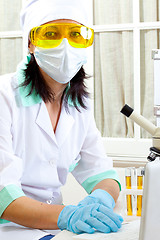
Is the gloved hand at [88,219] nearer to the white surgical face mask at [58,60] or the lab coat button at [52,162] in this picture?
the lab coat button at [52,162]

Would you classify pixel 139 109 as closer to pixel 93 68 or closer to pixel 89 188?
pixel 93 68

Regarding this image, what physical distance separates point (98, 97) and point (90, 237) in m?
1.59

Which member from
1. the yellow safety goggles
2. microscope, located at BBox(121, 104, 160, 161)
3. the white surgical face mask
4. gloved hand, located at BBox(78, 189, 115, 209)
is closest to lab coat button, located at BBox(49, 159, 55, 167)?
gloved hand, located at BBox(78, 189, 115, 209)

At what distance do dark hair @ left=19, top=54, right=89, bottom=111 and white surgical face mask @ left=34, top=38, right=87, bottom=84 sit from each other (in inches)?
1.5

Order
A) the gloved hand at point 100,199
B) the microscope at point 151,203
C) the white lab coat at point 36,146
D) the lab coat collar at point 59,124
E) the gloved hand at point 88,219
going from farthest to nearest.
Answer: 1. the lab coat collar at point 59,124
2. the white lab coat at point 36,146
3. the gloved hand at point 100,199
4. the gloved hand at point 88,219
5. the microscope at point 151,203

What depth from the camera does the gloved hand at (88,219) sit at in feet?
3.32

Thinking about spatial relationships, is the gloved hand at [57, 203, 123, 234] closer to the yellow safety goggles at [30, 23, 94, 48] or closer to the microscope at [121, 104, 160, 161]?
the microscope at [121, 104, 160, 161]

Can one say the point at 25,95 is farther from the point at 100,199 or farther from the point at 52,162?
the point at 100,199

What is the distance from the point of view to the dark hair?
1474 mm

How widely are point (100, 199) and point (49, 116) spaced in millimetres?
423

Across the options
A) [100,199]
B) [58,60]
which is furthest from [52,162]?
[58,60]

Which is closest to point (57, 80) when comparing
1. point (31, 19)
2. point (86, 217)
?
point (31, 19)

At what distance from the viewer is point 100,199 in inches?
50.0

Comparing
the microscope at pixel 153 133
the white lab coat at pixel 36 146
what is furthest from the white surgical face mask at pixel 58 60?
the microscope at pixel 153 133
